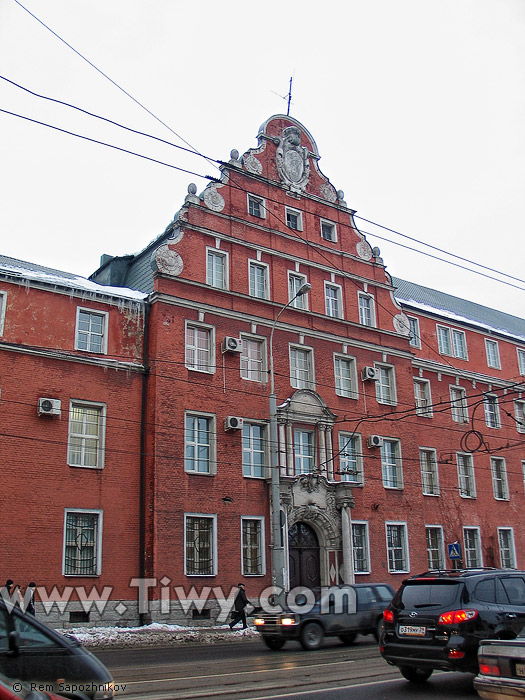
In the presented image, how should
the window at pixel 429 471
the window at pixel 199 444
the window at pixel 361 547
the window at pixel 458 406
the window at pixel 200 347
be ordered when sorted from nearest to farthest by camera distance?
the window at pixel 199 444 < the window at pixel 200 347 < the window at pixel 361 547 < the window at pixel 429 471 < the window at pixel 458 406

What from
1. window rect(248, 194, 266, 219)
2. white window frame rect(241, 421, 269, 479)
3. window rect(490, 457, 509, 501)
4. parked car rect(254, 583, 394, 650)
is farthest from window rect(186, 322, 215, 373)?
window rect(490, 457, 509, 501)

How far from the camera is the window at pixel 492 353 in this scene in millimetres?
39906

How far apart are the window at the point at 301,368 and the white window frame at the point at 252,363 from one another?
143cm

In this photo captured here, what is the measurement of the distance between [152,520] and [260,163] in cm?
1572

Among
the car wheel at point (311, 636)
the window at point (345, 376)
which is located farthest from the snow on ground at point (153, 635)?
the window at point (345, 376)

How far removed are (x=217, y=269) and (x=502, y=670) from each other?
21568mm

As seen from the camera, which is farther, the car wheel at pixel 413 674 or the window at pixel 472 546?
the window at pixel 472 546

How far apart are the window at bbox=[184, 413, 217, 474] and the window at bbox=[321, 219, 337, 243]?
11103mm

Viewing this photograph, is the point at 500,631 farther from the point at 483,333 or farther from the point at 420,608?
the point at 483,333

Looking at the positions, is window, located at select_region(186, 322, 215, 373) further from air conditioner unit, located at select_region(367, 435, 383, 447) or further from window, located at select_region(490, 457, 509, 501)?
window, located at select_region(490, 457, 509, 501)

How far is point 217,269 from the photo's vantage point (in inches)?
1099

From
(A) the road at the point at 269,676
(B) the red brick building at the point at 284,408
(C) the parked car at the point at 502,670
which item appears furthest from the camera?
(B) the red brick building at the point at 284,408

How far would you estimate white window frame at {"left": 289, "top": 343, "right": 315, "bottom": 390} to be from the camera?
2856 centimetres

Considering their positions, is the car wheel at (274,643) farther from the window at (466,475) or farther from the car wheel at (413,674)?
the window at (466,475)
